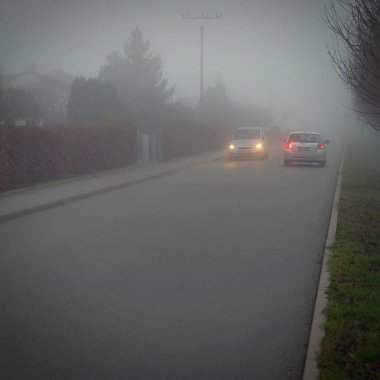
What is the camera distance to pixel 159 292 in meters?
6.16

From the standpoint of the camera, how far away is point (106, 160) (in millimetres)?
22672

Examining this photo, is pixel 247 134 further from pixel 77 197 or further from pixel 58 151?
pixel 77 197

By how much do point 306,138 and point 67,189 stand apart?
48.0 feet

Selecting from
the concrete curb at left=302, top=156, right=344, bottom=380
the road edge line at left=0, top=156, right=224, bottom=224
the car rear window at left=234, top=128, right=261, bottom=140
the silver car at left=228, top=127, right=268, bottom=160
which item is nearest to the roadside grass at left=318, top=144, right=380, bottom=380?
the concrete curb at left=302, top=156, right=344, bottom=380

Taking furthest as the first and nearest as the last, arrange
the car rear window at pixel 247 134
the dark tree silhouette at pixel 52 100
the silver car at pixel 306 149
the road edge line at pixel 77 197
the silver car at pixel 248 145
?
the dark tree silhouette at pixel 52 100 → the car rear window at pixel 247 134 → the silver car at pixel 248 145 → the silver car at pixel 306 149 → the road edge line at pixel 77 197

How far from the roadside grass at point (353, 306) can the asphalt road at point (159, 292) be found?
0.29 m

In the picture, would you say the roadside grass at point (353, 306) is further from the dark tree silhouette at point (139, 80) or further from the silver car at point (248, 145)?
the dark tree silhouette at point (139, 80)

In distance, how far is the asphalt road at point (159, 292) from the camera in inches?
171

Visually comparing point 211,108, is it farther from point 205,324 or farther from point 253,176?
point 205,324

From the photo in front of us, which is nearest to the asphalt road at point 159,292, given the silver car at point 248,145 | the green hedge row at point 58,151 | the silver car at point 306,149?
the green hedge row at point 58,151

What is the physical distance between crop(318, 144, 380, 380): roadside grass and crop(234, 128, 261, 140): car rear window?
70.3 ft

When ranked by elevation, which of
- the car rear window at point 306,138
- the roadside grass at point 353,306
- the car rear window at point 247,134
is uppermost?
the roadside grass at point 353,306

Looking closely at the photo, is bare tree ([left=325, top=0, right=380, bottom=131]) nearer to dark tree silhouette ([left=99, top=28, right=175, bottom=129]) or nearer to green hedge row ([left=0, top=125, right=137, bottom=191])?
green hedge row ([left=0, top=125, right=137, bottom=191])

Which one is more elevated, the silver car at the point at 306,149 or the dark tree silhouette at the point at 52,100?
the dark tree silhouette at the point at 52,100
